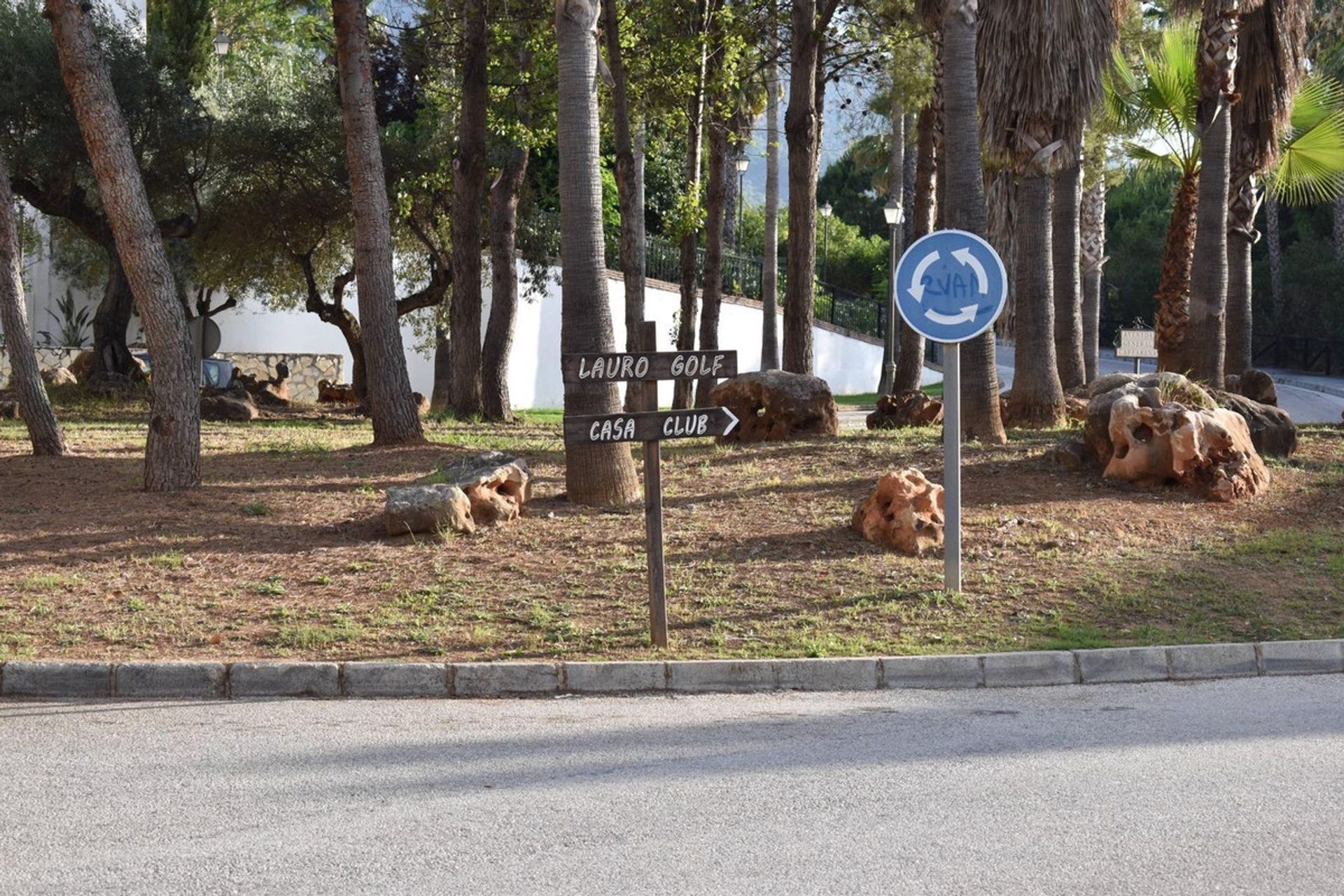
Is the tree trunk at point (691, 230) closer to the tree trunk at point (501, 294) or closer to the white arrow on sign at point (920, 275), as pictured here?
the tree trunk at point (501, 294)

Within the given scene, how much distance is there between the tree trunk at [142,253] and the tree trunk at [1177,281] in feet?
41.9

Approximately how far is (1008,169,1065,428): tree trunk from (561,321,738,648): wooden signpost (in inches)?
353

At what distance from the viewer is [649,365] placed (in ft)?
24.8

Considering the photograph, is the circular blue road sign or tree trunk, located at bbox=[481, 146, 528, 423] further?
tree trunk, located at bbox=[481, 146, 528, 423]

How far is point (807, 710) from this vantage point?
6945 mm

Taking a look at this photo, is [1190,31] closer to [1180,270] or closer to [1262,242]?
[1180,270]

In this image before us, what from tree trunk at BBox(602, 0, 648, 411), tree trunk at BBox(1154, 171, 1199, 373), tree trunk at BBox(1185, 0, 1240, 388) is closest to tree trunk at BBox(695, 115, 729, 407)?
tree trunk at BBox(602, 0, 648, 411)

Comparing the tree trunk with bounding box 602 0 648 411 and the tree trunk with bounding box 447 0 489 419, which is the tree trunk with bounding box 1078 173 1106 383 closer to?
the tree trunk with bounding box 602 0 648 411

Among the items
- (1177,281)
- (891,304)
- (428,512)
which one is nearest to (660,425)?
(428,512)

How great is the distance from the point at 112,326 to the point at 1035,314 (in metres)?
16.7

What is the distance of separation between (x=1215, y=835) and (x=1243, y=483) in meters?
7.29

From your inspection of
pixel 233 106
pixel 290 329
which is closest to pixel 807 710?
pixel 233 106

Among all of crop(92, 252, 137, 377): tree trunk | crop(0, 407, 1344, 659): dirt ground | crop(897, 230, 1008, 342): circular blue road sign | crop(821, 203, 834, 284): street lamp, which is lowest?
crop(0, 407, 1344, 659): dirt ground

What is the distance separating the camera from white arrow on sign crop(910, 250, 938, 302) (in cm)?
841
